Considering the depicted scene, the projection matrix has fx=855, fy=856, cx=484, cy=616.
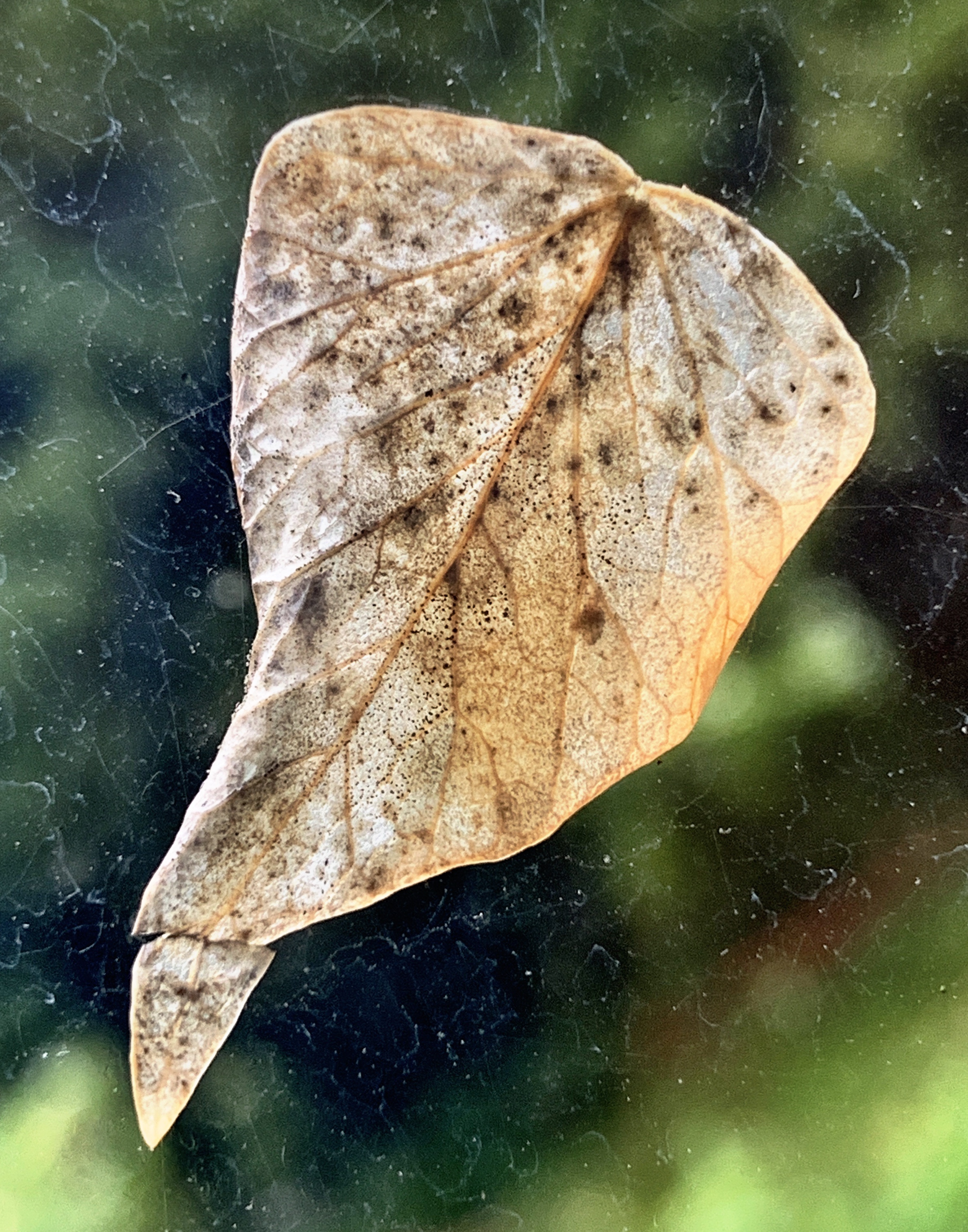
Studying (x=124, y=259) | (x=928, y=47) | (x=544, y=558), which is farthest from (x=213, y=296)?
(x=928, y=47)

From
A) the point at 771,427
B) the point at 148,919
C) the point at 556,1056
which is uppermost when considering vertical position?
the point at 771,427

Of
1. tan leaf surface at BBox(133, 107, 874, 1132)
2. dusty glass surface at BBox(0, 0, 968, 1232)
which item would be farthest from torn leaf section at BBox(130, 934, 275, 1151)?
dusty glass surface at BBox(0, 0, 968, 1232)

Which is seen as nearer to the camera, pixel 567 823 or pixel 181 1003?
pixel 181 1003

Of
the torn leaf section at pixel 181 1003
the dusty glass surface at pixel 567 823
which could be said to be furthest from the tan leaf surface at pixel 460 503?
the dusty glass surface at pixel 567 823

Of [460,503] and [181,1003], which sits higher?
[460,503]

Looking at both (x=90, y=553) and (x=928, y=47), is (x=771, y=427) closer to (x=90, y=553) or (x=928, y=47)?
(x=928, y=47)

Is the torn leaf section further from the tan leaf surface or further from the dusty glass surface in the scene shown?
the dusty glass surface

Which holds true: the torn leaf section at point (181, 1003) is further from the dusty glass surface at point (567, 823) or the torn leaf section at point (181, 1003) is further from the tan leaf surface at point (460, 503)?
the dusty glass surface at point (567, 823)

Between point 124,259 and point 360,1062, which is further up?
point 124,259
